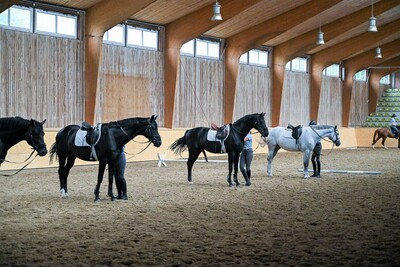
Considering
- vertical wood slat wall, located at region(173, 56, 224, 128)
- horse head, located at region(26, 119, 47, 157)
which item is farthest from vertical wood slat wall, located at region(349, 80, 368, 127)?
horse head, located at region(26, 119, 47, 157)

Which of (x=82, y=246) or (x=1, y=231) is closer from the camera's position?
(x=82, y=246)

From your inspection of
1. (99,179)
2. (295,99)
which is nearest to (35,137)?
(99,179)

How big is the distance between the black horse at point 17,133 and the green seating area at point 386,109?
90.4 feet

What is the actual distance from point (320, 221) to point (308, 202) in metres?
1.88

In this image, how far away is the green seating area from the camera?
108ft

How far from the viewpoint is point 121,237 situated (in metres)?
6.37

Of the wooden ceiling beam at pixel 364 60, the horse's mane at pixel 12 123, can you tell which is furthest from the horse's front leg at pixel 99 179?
the wooden ceiling beam at pixel 364 60

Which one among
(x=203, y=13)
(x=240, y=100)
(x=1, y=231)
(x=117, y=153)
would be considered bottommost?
(x=1, y=231)

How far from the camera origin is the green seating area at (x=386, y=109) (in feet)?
108

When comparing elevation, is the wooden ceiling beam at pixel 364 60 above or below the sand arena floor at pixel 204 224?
above

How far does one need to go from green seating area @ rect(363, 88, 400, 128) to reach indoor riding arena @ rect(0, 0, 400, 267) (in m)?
0.10

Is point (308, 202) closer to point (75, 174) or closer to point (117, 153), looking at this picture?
point (117, 153)

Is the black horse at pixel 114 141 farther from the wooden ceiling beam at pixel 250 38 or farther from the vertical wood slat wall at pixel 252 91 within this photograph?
the vertical wood slat wall at pixel 252 91

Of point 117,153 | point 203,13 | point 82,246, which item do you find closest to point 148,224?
point 82,246
